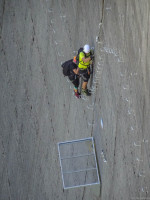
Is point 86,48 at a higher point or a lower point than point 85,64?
higher

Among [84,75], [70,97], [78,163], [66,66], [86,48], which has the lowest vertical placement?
[78,163]

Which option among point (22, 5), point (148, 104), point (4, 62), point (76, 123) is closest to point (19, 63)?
point (4, 62)

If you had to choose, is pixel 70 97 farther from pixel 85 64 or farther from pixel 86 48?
pixel 86 48

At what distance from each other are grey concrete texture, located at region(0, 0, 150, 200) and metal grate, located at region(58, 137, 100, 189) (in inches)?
4.4

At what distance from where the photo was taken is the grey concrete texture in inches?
195

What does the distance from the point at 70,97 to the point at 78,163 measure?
112 centimetres

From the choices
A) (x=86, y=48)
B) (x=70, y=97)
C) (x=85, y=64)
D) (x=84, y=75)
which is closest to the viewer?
(x=86, y=48)

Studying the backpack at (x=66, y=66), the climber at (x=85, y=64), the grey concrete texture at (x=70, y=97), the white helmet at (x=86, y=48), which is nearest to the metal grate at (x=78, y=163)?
the grey concrete texture at (x=70, y=97)

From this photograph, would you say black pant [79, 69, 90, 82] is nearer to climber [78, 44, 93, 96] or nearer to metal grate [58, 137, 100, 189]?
climber [78, 44, 93, 96]

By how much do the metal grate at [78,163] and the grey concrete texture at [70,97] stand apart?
11cm

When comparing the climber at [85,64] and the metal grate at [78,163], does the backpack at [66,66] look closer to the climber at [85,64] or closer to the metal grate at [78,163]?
the climber at [85,64]

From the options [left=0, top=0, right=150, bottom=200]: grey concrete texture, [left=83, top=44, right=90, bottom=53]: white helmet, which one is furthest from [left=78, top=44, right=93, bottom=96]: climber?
[left=0, top=0, right=150, bottom=200]: grey concrete texture

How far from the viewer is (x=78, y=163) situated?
5.86 meters

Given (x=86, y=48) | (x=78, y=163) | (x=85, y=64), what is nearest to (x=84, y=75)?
(x=85, y=64)
